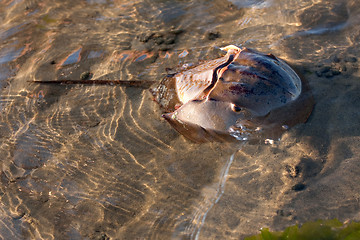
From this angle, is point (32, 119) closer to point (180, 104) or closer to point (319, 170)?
point (180, 104)

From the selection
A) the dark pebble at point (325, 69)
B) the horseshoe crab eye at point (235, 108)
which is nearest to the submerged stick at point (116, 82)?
the horseshoe crab eye at point (235, 108)

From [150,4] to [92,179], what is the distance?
3904 millimetres

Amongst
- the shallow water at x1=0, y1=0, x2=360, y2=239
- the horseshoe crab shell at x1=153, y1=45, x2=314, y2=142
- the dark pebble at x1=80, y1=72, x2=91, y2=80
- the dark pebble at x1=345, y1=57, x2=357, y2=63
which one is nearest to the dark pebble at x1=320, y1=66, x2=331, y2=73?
the shallow water at x1=0, y1=0, x2=360, y2=239

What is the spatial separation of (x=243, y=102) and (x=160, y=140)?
1.09 metres

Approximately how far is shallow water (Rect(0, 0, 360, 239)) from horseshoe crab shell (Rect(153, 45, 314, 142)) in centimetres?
15

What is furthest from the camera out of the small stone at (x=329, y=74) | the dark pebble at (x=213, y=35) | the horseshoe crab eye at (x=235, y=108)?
the dark pebble at (x=213, y=35)

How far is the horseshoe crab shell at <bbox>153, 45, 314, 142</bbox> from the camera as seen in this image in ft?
9.96

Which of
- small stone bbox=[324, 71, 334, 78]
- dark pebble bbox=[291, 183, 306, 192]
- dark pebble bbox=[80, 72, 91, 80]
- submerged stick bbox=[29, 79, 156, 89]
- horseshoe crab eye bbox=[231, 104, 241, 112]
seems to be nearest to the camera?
dark pebble bbox=[291, 183, 306, 192]

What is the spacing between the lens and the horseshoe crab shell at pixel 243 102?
9.96ft

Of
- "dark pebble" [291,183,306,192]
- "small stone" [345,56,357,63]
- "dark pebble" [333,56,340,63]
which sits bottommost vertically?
"dark pebble" [291,183,306,192]

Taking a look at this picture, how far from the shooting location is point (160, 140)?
11.5 feet

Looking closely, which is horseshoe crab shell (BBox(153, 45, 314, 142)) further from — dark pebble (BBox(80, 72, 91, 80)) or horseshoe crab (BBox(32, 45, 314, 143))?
dark pebble (BBox(80, 72, 91, 80))

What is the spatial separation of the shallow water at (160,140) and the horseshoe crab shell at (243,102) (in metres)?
0.15

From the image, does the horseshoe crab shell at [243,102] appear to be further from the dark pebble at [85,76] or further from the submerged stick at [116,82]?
the dark pebble at [85,76]
